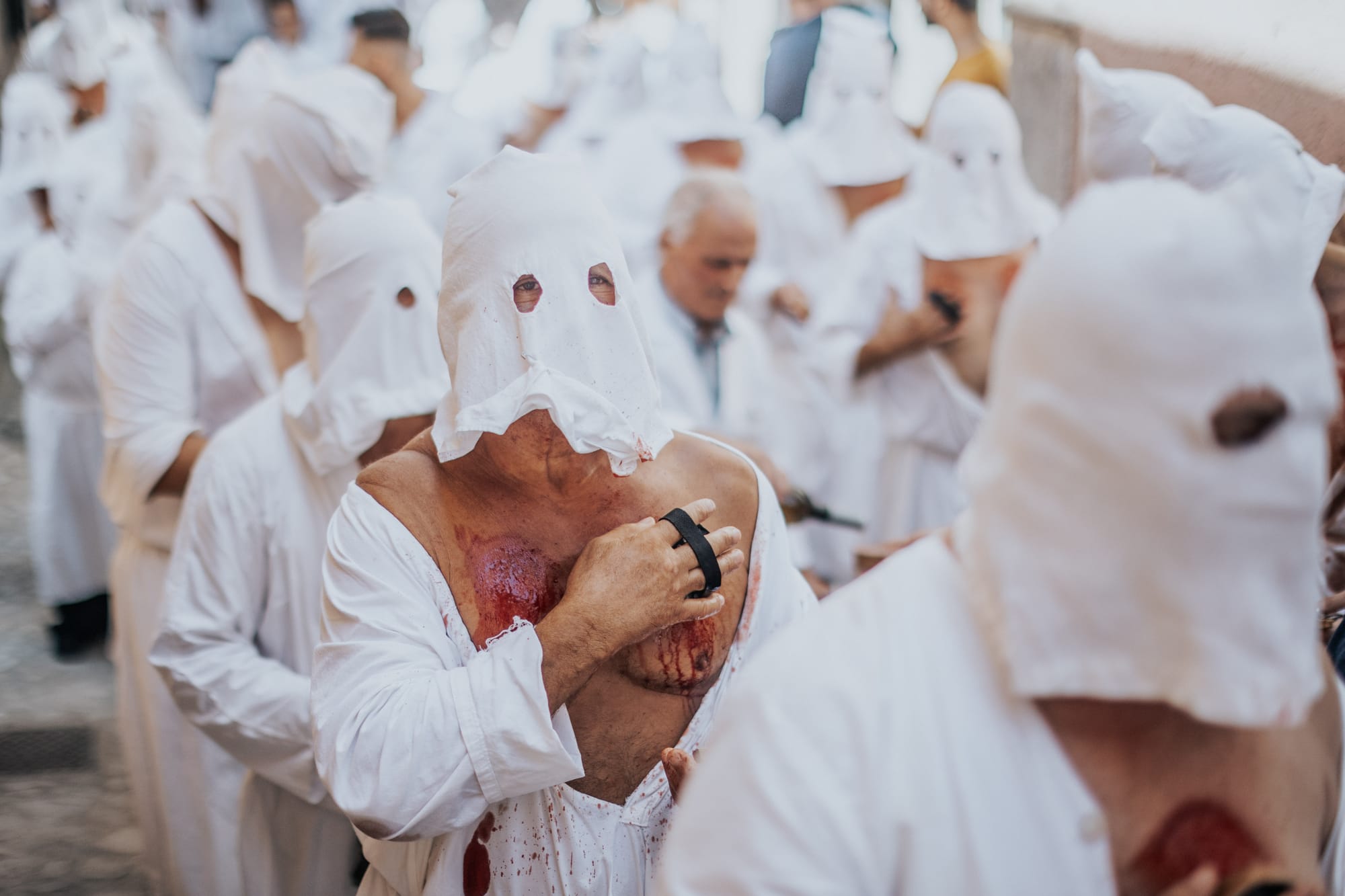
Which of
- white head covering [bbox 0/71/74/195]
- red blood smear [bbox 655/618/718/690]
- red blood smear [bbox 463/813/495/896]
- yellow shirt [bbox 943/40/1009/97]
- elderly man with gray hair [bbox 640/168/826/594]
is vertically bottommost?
white head covering [bbox 0/71/74/195]

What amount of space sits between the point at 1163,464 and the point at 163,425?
9.14ft

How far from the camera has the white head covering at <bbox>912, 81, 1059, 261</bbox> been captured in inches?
166

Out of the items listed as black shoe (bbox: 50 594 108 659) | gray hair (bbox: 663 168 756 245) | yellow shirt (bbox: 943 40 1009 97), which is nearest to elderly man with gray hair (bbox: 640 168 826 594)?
gray hair (bbox: 663 168 756 245)

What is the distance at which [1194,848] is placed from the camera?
1.36 metres

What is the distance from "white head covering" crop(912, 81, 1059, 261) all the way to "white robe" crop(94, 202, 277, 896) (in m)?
2.29

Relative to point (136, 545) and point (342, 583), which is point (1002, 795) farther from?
point (136, 545)

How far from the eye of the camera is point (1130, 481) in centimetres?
116

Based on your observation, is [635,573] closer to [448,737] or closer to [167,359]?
[448,737]

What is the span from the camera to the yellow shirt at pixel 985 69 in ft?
18.9

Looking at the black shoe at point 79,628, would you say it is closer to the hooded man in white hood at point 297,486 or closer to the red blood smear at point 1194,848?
the hooded man in white hood at point 297,486

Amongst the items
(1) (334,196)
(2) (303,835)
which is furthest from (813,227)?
(2) (303,835)

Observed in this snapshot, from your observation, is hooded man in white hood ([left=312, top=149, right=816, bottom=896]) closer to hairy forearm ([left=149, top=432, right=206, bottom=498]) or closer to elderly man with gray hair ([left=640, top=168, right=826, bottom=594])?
hairy forearm ([left=149, top=432, right=206, bottom=498])

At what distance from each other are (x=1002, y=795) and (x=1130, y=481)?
1.16 feet

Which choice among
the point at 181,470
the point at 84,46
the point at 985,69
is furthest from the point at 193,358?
the point at 84,46
